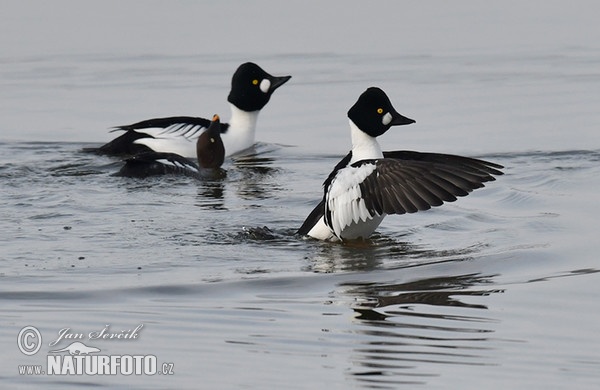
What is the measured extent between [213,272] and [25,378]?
8.31 feet

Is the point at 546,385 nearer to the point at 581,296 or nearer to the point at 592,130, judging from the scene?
the point at 581,296

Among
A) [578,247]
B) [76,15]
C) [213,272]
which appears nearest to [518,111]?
[578,247]

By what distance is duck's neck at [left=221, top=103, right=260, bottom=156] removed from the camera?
48.6 ft

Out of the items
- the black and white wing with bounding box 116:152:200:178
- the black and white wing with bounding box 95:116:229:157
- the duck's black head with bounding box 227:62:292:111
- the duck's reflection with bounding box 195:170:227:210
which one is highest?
the duck's black head with bounding box 227:62:292:111

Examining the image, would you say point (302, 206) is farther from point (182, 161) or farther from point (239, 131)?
point (239, 131)

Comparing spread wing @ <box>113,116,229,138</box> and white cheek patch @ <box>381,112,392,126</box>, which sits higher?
white cheek patch @ <box>381,112,392,126</box>

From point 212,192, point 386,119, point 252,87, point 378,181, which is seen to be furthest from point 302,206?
point 252,87

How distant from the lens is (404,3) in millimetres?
21750

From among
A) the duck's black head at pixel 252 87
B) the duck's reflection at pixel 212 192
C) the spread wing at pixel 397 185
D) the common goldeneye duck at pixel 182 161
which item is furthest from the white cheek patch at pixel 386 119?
the duck's black head at pixel 252 87

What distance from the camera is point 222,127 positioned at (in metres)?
15.0

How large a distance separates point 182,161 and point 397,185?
4.32m

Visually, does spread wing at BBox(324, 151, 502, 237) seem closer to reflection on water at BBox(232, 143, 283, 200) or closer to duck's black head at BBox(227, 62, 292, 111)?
reflection on water at BBox(232, 143, 283, 200)

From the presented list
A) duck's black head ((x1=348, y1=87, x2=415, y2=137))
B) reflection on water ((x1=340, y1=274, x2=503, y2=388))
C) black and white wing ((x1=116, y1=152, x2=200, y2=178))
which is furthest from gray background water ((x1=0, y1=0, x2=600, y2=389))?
duck's black head ((x1=348, y1=87, x2=415, y2=137))

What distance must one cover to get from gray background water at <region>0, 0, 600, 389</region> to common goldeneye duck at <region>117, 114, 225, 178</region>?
0.60ft
